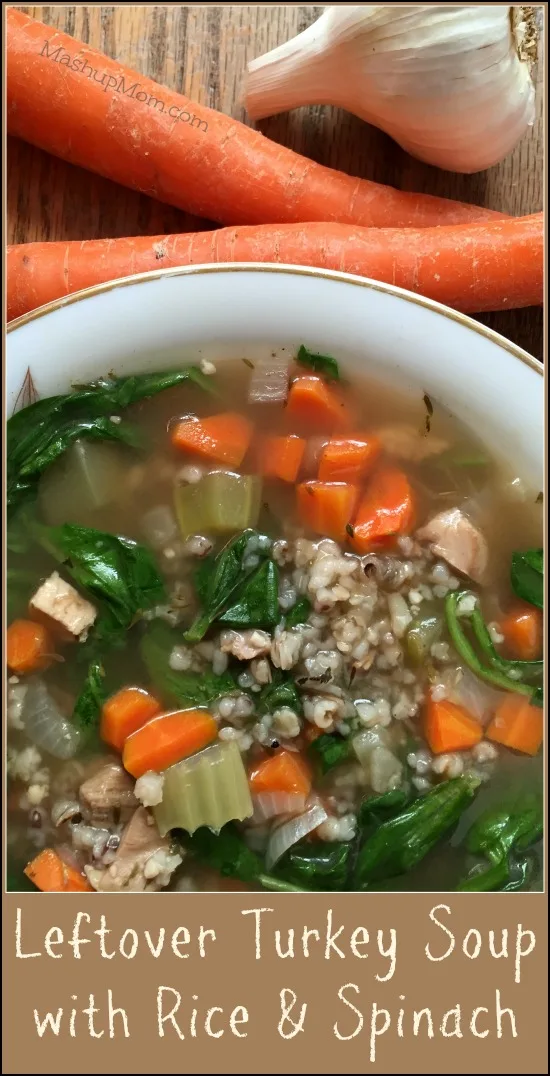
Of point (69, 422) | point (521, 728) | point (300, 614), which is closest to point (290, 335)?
point (69, 422)

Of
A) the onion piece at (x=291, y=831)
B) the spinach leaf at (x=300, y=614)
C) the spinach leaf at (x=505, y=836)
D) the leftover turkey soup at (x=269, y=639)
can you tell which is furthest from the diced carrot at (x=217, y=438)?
the spinach leaf at (x=505, y=836)

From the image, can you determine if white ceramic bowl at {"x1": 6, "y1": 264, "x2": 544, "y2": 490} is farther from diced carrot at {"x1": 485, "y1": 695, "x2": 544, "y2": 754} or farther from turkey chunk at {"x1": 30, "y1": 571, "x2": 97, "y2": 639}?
diced carrot at {"x1": 485, "y1": 695, "x2": 544, "y2": 754}

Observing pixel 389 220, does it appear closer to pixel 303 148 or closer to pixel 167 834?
pixel 303 148

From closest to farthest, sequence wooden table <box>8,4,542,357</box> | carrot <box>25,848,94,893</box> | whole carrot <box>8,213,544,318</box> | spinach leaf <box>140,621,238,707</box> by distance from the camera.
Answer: carrot <box>25,848,94,893</box>, spinach leaf <box>140,621,238,707</box>, whole carrot <box>8,213,544,318</box>, wooden table <box>8,4,542,357</box>

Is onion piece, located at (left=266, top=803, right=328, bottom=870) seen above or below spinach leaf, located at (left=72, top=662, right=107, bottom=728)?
below

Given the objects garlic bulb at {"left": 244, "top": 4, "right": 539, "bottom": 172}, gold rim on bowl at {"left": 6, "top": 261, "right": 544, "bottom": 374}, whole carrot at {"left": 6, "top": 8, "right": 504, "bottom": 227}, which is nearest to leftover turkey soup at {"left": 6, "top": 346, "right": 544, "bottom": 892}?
gold rim on bowl at {"left": 6, "top": 261, "right": 544, "bottom": 374}

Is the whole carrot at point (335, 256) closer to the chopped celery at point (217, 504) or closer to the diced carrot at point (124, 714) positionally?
the chopped celery at point (217, 504)
